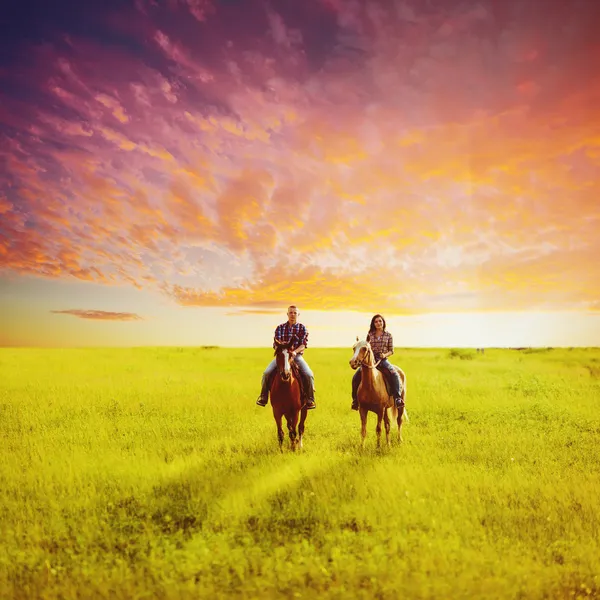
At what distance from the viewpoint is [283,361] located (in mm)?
10680

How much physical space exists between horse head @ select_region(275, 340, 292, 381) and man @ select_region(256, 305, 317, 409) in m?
0.70

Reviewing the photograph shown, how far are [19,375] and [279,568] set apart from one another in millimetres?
27094

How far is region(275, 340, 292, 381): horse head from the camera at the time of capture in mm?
10609

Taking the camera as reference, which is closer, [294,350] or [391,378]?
[294,350]

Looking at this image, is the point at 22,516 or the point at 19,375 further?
the point at 19,375

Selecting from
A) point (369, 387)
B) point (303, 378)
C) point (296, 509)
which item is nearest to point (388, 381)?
point (369, 387)

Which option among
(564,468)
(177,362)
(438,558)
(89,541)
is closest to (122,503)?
(89,541)

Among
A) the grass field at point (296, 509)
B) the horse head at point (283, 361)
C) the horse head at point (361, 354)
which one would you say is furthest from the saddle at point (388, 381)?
the horse head at point (283, 361)

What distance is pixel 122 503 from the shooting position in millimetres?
8203

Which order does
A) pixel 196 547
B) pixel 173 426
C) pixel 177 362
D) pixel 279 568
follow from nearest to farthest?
pixel 279 568
pixel 196 547
pixel 173 426
pixel 177 362

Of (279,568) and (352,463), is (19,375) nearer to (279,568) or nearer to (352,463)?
(352,463)

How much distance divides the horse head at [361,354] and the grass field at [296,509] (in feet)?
7.56

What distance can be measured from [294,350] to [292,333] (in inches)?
20.7

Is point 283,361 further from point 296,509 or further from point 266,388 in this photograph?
point 296,509
